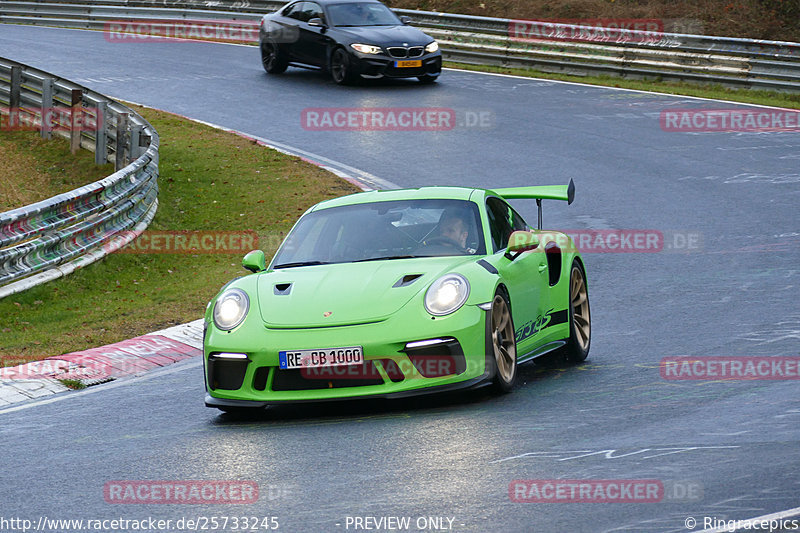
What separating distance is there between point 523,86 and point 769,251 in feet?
42.5

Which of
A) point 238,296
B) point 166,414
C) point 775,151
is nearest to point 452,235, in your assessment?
point 238,296

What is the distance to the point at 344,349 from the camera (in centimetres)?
758

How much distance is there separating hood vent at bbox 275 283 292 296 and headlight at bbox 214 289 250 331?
194 millimetres

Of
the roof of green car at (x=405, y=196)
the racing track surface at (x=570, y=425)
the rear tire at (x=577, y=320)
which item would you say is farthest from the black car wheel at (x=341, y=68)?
the roof of green car at (x=405, y=196)

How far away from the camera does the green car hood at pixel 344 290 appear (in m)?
7.80

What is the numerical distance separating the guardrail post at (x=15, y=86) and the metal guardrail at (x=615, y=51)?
10.5 m

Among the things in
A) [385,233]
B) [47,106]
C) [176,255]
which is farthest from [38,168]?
[385,233]

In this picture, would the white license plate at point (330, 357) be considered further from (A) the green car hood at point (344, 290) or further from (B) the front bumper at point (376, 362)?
(A) the green car hood at point (344, 290)

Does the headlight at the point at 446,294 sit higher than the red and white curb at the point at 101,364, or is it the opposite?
the headlight at the point at 446,294

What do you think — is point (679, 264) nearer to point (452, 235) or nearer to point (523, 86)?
point (452, 235)

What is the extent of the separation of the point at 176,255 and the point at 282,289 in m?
7.04

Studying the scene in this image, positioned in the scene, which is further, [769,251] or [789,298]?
[769,251]

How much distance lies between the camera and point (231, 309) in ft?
26.7

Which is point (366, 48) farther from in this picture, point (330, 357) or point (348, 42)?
point (330, 357)
